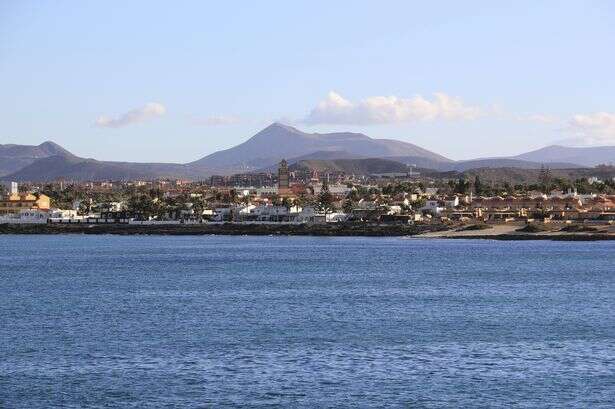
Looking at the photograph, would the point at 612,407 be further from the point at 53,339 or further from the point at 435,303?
the point at 435,303

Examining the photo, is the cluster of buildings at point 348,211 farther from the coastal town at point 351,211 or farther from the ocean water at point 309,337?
the ocean water at point 309,337

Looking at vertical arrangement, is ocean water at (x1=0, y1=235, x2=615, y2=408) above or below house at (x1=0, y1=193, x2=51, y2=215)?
below

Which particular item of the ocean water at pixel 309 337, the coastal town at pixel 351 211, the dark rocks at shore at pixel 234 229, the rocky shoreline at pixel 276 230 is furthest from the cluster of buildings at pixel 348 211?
the ocean water at pixel 309 337

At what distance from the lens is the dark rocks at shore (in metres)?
125

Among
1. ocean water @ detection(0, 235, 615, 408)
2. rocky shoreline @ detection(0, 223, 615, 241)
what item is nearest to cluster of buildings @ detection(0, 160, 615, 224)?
rocky shoreline @ detection(0, 223, 615, 241)

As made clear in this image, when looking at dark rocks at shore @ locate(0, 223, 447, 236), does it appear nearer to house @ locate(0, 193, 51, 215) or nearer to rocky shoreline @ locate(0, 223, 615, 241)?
rocky shoreline @ locate(0, 223, 615, 241)

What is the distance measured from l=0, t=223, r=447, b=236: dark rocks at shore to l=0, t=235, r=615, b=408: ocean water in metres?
54.8

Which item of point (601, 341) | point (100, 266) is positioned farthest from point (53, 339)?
point (100, 266)

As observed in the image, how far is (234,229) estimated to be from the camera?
134750mm

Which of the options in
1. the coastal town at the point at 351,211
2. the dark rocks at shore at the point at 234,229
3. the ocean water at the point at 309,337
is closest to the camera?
the ocean water at the point at 309,337

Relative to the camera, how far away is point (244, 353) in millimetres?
31969

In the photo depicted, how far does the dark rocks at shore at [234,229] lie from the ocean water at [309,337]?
54794 millimetres

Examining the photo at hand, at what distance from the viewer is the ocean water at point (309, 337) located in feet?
87.1

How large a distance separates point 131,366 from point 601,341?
13992 millimetres
